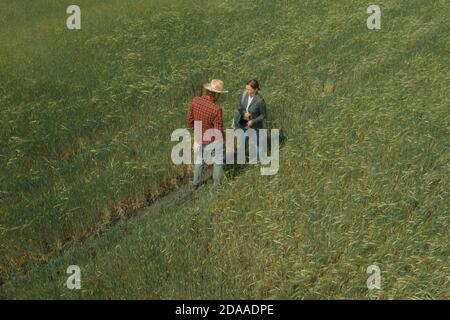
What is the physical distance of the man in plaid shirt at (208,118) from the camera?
7555mm

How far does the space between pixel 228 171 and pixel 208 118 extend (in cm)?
102

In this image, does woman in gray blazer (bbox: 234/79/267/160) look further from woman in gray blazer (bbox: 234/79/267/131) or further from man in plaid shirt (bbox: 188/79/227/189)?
man in plaid shirt (bbox: 188/79/227/189)

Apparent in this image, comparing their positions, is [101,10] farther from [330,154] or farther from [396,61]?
[330,154]

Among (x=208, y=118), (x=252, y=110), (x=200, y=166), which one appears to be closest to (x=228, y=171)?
(x=200, y=166)

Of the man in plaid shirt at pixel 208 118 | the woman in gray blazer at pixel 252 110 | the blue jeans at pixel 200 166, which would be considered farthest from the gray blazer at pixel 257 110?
the blue jeans at pixel 200 166

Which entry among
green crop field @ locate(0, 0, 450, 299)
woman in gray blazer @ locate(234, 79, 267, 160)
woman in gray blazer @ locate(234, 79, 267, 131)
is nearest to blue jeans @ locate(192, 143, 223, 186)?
green crop field @ locate(0, 0, 450, 299)

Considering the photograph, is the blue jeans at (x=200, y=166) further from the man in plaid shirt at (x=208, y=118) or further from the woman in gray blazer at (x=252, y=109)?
the woman in gray blazer at (x=252, y=109)

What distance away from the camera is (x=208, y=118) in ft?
25.0

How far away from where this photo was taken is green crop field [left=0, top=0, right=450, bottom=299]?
5691 millimetres

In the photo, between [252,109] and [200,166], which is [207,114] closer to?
[200,166]

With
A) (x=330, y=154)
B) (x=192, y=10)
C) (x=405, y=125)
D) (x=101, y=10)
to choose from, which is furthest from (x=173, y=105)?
(x=101, y=10)

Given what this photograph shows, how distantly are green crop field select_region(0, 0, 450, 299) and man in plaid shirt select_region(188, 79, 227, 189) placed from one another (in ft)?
2.16

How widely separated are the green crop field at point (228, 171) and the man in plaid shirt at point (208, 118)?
659 mm

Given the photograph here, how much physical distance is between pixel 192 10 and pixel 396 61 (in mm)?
7417
